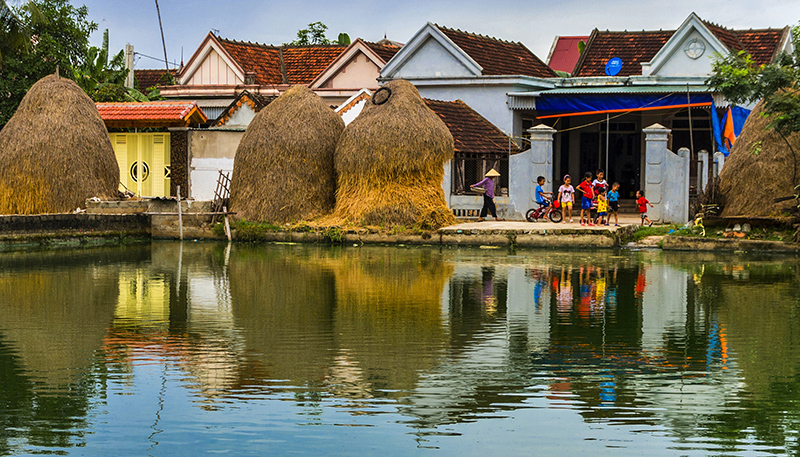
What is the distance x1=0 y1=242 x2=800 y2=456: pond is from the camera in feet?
23.8

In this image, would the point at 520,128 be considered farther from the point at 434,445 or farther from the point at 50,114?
the point at 434,445

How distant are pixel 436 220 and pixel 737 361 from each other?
1433 cm

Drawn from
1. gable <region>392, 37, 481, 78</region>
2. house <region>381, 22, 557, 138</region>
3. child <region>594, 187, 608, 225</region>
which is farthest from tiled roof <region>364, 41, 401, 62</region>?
child <region>594, 187, 608, 225</region>

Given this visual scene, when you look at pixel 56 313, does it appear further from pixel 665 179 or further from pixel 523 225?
pixel 665 179

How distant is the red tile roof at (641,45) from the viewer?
98.8ft

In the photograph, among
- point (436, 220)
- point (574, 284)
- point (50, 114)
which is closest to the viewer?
point (574, 284)

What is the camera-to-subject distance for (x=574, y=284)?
51.5ft

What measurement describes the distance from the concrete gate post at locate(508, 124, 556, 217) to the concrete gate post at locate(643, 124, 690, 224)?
240 cm

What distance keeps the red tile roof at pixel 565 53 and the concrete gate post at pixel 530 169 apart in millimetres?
20779

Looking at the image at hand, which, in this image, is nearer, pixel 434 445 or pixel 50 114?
pixel 434 445

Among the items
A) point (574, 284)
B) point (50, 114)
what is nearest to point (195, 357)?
point (574, 284)

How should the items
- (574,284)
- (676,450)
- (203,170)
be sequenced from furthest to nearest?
(203,170) < (574,284) < (676,450)

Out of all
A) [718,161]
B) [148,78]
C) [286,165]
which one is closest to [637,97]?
[718,161]

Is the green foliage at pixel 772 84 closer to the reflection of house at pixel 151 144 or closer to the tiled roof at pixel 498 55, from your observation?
the tiled roof at pixel 498 55
